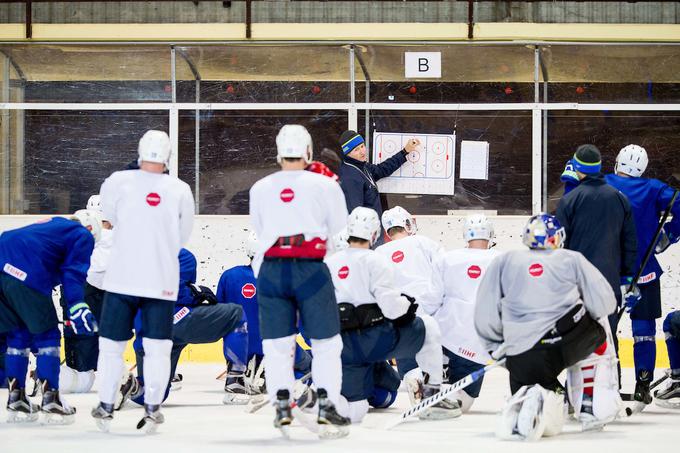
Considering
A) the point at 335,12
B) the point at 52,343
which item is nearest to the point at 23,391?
the point at 52,343

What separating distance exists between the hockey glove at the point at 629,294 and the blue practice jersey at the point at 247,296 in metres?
2.33

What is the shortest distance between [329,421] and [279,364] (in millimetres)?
329

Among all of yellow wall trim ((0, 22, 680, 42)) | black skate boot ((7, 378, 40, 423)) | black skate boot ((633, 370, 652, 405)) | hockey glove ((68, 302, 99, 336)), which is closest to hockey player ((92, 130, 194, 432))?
hockey glove ((68, 302, 99, 336))

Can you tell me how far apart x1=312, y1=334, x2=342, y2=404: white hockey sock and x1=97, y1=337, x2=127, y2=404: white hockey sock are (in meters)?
0.90

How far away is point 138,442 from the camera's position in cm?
521

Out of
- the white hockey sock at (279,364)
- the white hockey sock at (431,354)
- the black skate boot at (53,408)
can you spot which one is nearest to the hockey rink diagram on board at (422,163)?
the white hockey sock at (431,354)

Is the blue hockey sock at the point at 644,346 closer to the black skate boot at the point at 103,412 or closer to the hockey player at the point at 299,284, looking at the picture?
the hockey player at the point at 299,284

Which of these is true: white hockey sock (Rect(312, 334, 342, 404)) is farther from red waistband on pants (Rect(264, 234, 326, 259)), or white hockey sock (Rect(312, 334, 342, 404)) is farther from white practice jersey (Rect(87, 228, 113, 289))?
white practice jersey (Rect(87, 228, 113, 289))

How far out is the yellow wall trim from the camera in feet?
36.3

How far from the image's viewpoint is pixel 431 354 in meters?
6.54

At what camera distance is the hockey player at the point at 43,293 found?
6020mm

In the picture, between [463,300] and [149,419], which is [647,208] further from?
[149,419]

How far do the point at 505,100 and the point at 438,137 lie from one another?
63 centimetres

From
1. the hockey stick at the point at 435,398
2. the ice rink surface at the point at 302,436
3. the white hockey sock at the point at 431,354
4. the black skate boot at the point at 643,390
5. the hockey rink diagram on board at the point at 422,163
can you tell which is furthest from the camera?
the hockey rink diagram on board at the point at 422,163
